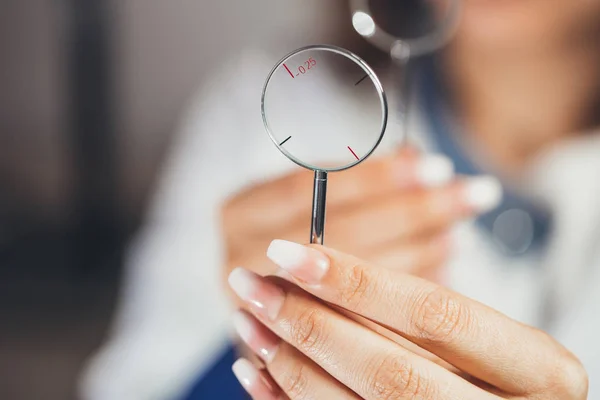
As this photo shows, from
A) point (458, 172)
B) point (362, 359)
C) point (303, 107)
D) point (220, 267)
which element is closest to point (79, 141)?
point (220, 267)

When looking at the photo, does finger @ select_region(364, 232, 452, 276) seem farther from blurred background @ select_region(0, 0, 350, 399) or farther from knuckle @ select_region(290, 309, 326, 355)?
blurred background @ select_region(0, 0, 350, 399)

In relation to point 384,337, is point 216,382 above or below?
below

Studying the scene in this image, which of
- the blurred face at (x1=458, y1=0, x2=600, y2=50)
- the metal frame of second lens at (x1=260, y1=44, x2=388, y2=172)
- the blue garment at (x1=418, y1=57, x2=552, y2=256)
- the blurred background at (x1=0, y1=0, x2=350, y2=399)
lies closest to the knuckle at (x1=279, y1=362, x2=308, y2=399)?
the metal frame of second lens at (x1=260, y1=44, x2=388, y2=172)

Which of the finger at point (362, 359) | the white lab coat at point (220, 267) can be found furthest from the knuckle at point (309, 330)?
the white lab coat at point (220, 267)

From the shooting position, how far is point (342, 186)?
21.0 inches

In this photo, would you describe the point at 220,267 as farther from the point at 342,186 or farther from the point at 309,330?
the point at 309,330

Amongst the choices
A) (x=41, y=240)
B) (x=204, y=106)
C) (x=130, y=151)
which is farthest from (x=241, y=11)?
(x=41, y=240)

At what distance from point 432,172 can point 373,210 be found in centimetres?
7

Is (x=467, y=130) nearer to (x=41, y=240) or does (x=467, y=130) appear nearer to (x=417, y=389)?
(x=417, y=389)

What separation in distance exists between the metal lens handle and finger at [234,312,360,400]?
0.07m

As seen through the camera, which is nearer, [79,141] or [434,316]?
[434,316]

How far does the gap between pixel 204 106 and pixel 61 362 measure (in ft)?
1.93

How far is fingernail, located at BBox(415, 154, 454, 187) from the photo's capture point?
0.54m

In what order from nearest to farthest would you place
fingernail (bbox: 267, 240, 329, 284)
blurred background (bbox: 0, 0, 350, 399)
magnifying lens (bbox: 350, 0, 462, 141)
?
fingernail (bbox: 267, 240, 329, 284) → magnifying lens (bbox: 350, 0, 462, 141) → blurred background (bbox: 0, 0, 350, 399)
